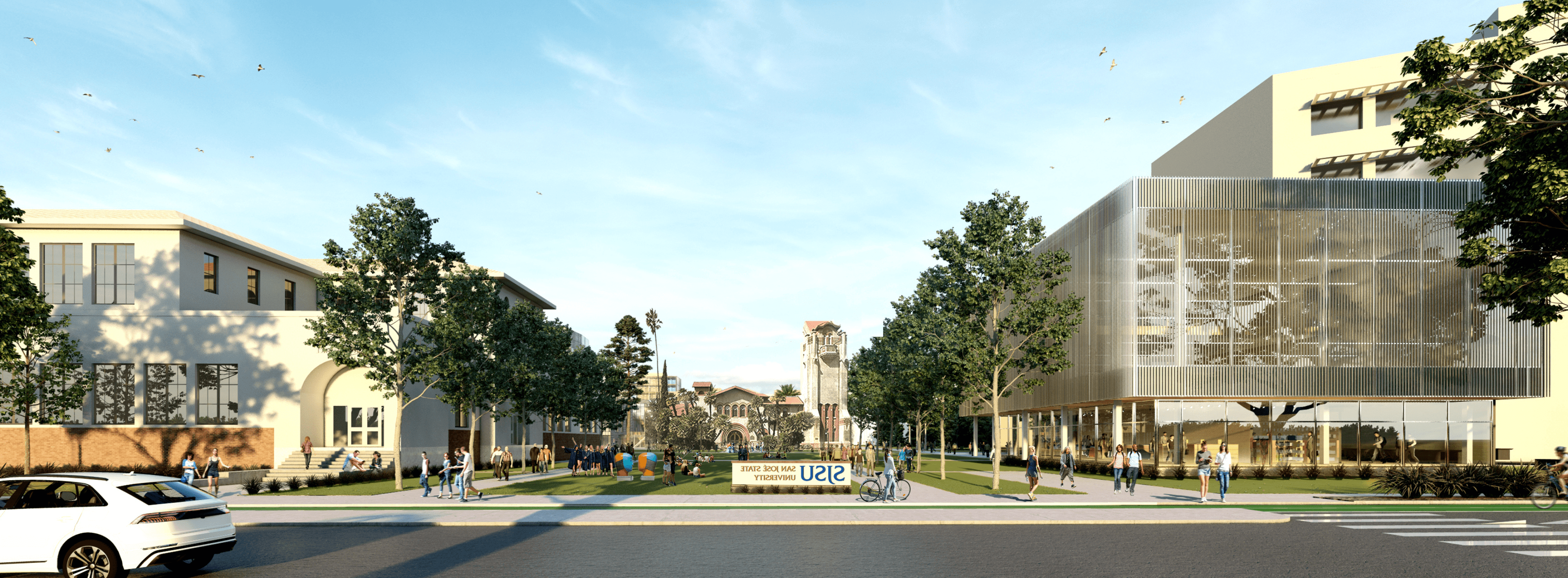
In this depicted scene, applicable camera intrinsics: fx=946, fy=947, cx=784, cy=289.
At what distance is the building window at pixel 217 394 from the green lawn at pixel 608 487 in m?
15.4

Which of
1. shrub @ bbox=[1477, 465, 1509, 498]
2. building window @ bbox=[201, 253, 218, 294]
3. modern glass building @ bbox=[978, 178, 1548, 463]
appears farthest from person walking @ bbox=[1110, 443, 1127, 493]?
building window @ bbox=[201, 253, 218, 294]

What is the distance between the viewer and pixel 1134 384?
4347cm

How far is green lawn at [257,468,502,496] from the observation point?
31234mm

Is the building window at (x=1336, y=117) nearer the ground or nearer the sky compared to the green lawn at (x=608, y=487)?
nearer the sky

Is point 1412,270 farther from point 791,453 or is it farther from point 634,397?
point 634,397

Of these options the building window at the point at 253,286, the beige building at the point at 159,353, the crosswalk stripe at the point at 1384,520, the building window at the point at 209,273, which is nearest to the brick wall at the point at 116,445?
the beige building at the point at 159,353

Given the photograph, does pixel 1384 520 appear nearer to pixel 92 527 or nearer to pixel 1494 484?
pixel 1494 484

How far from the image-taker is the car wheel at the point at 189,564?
12.7 m

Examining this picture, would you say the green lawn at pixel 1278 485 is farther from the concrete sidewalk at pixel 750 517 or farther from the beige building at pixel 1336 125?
the beige building at pixel 1336 125

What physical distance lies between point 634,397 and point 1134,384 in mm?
66026

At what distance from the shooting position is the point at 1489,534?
18.4 meters

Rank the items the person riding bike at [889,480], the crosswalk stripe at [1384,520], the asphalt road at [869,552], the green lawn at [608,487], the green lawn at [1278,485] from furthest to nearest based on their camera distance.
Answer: the green lawn at [1278,485], the green lawn at [608,487], the person riding bike at [889,480], the crosswalk stripe at [1384,520], the asphalt road at [869,552]

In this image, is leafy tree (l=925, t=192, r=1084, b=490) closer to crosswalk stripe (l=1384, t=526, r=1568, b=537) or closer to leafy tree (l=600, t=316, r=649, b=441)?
crosswalk stripe (l=1384, t=526, r=1568, b=537)

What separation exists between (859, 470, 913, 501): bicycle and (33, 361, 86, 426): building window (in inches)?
1155
